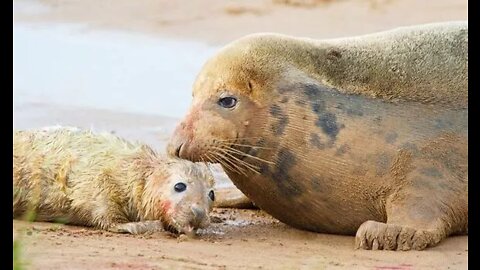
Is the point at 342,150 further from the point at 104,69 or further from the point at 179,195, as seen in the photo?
the point at 104,69

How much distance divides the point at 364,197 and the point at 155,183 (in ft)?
3.54

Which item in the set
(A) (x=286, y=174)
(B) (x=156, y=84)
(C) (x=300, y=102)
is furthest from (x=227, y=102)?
(B) (x=156, y=84)

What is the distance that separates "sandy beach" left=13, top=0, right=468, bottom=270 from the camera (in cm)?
585

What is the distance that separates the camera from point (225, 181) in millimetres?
8391

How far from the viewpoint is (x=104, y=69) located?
11.6 metres

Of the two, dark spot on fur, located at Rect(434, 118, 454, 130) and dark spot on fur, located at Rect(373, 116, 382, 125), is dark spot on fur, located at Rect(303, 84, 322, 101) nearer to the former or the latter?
dark spot on fur, located at Rect(373, 116, 382, 125)

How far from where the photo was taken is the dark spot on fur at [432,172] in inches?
254

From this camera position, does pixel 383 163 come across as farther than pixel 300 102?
No

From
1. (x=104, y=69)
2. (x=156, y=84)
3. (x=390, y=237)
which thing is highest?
(x=104, y=69)

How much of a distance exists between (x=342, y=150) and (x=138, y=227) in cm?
108

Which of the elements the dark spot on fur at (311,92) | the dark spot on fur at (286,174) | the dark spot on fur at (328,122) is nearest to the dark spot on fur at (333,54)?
the dark spot on fur at (311,92)

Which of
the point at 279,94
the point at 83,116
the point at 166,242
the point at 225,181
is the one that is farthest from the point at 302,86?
the point at 83,116

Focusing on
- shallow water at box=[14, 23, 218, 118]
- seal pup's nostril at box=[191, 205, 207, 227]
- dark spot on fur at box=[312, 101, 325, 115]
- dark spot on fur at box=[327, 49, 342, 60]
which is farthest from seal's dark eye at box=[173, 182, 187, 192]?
shallow water at box=[14, 23, 218, 118]

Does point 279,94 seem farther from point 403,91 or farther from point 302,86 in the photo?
point 403,91
